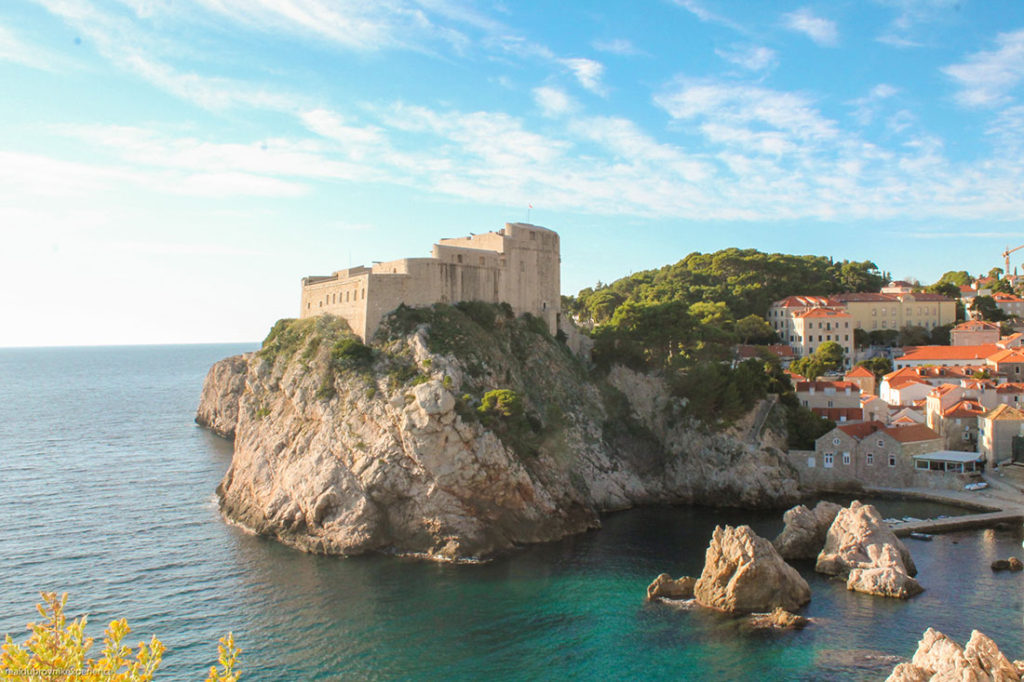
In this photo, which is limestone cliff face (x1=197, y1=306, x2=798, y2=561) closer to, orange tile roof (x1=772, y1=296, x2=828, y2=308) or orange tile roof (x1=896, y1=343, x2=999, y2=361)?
orange tile roof (x1=896, y1=343, x2=999, y2=361)

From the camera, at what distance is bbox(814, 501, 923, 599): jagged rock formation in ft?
108

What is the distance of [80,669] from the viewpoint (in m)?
9.20

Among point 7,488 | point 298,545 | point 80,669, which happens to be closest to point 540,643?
point 298,545

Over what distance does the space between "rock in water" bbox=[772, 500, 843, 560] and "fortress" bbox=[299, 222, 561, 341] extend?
26174mm

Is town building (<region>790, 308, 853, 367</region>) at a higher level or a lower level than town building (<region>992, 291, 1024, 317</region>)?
lower

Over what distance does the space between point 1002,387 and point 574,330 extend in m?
35.0

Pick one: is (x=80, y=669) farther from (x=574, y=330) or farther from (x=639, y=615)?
(x=574, y=330)

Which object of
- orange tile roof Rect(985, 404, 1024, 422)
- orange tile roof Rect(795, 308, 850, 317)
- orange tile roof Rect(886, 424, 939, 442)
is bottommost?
orange tile roof Rect(886, 424, 939, 442)

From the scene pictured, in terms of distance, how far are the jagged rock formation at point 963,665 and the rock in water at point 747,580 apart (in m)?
8.61

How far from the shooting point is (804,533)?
38.7 metres

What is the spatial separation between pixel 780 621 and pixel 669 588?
5092 millimetres

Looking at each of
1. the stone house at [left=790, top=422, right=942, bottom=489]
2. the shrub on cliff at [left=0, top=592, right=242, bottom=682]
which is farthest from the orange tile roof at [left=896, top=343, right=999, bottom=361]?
the shrub on cliff at [left=0, top=592, right=242, bottom=682]

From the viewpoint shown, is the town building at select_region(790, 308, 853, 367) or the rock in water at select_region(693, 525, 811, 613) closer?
the rock in water at select_region(693, 525, 811, 613)

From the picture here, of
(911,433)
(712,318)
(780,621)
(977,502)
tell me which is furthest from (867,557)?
(712,318)
